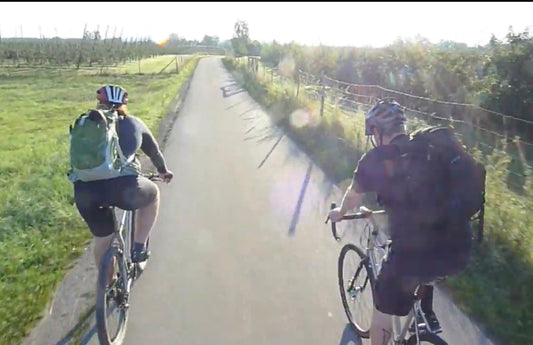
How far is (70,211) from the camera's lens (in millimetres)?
5125

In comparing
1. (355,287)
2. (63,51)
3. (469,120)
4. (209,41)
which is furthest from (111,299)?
(209,41)

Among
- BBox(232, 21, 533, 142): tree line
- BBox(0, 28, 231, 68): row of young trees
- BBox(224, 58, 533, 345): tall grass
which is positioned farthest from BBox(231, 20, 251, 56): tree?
BBox(224, 58, 533, 345): tall grass

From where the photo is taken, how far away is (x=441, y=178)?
1740mm

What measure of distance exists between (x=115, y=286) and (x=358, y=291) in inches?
72.4

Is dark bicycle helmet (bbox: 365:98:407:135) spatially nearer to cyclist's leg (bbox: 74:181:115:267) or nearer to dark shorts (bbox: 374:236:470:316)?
dark shorts (bbox: 374:236:470:316)

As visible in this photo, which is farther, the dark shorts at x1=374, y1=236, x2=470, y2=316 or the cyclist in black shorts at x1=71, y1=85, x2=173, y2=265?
the cyclist in black shorts at x1=71, y1=85, x2=173, y2=265

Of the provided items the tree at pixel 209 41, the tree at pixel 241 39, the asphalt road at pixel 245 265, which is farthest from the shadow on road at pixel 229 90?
the tree at pixel 209 41

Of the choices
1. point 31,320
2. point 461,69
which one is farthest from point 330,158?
point 461,69

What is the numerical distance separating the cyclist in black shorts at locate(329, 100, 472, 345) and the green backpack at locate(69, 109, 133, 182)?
5.20 ft

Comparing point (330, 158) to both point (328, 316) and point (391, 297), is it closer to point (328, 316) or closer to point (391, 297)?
point (328, 316)

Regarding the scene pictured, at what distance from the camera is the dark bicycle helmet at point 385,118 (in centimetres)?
211

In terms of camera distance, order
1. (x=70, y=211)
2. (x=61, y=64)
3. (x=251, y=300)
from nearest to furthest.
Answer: (x=251, y=300) < (x=70, y=211) < (x=61, y=64)

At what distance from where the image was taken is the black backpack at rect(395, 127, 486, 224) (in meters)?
1.72

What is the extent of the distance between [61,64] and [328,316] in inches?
2133
